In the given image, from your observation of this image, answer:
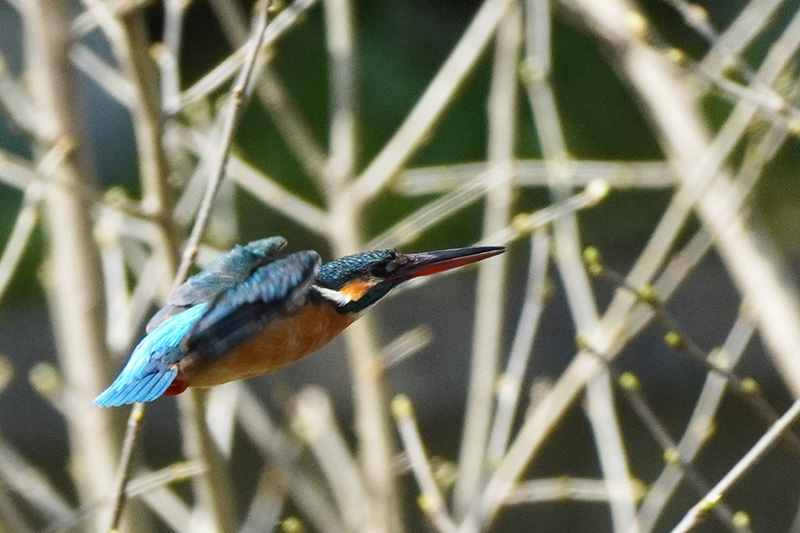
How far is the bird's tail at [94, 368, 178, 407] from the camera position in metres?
1.21

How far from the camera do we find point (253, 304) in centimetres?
131

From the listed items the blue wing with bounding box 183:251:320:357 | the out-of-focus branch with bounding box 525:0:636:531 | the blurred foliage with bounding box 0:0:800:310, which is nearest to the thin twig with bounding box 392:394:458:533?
the out-of-focus branch with bounding box 525:0:636:531

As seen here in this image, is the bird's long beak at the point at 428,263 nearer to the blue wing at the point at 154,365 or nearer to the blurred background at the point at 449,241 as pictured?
the blue wing at the point at 154,365

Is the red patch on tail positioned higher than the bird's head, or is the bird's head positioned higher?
the bird's head

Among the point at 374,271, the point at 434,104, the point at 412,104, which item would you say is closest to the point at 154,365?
the point at 374,271

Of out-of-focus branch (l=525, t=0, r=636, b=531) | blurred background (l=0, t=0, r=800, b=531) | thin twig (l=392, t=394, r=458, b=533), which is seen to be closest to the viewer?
thin twig (l=392, t=394, r=458, b=533)

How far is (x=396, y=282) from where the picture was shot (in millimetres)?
1570

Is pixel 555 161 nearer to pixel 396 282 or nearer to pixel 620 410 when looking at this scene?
pixel 396 282

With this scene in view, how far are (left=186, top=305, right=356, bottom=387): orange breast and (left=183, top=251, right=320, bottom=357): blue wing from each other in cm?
1

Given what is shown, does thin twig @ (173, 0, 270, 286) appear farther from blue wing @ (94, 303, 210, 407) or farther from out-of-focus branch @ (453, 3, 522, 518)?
out-of-focus branch @ (453, 3, 522, 518)

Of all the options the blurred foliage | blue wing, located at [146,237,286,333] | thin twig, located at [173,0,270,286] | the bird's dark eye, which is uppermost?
the blurred foliage

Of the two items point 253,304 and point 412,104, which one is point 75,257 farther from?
point 412,104

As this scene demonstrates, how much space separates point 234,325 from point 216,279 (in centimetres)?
9

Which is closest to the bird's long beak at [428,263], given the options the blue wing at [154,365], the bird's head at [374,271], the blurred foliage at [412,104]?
the bird's head at [374,271]
